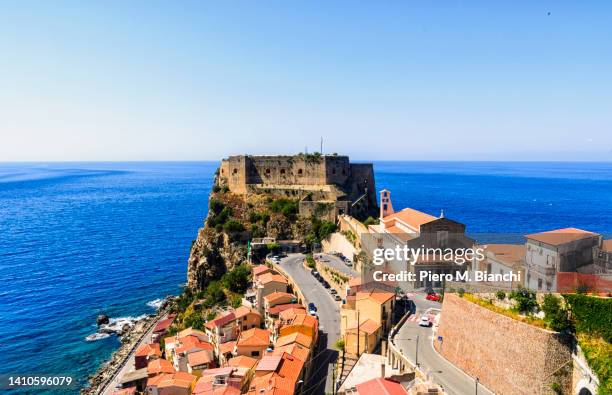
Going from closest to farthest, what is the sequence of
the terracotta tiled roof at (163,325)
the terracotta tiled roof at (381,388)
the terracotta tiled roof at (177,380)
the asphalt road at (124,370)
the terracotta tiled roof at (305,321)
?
the terracotta tiled roof at (381,388), the terracotta tiled roof at (177,380), the terracotta tiled roof at (305,321), the asphalt road at (124,370), the terracotta tiled roof at (163,325)

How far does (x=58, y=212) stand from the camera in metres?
108

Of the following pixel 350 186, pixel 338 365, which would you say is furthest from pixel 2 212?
pixel 338 365

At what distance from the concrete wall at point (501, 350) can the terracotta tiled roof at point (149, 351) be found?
75.7 ft

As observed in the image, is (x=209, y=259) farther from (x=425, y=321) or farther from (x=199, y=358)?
(x=425, y=321)

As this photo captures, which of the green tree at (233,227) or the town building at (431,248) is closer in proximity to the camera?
the town building at (431,248)

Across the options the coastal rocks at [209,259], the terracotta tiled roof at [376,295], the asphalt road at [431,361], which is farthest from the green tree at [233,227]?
the asphalt road at [431,361]

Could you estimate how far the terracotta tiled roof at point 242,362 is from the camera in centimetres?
2717

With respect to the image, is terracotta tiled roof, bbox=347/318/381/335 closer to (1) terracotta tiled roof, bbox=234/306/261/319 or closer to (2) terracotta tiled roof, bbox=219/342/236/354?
(2) terracotta tiled roof, bbox=219/342/236/354

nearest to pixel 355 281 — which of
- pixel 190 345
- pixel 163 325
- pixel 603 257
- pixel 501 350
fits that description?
pixel 190 345

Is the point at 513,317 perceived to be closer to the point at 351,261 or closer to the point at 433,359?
the point at 433,359

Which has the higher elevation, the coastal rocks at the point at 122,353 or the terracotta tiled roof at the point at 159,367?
the terracotta tiled roof at the point at 159,367

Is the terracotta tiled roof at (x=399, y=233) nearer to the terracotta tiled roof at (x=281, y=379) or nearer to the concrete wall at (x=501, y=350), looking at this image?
the concrete wall at (x=501, y=350)

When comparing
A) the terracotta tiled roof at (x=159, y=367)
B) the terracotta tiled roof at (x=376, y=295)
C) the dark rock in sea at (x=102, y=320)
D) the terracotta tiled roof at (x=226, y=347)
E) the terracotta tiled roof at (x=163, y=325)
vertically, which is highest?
→ the terracotta tiled roof at (x=376, y=295)

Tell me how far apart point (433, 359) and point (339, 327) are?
971 cm
